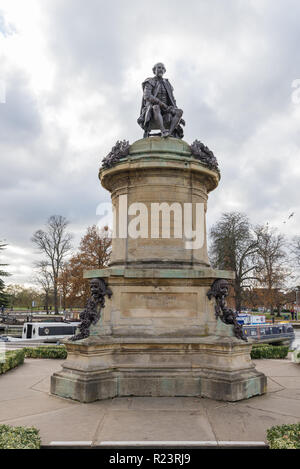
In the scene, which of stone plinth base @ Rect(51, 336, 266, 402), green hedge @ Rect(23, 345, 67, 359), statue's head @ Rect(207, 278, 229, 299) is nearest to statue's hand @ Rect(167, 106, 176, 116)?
statue's head @ Rect(207, 278, 229, 299)

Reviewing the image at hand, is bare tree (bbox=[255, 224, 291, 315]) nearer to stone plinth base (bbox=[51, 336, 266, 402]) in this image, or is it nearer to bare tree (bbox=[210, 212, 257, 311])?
bare tree (bbox=[210, 212, 257, 311])

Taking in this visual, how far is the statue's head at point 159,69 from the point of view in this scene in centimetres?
1070

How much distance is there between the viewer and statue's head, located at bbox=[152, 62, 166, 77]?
10.7m

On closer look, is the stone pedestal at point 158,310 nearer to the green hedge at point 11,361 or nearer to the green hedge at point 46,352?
the green hedge at point 11,361

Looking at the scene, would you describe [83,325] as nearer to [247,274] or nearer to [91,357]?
[91,357]

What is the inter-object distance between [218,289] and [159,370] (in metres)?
2.09

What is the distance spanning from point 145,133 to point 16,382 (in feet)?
23.8

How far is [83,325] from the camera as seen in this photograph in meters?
8.05

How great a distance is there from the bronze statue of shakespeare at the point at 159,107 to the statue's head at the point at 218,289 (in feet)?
14.0

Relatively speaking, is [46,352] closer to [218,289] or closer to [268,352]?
[268,352]

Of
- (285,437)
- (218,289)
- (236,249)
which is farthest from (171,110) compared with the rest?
(236,249)

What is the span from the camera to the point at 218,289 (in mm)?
8266

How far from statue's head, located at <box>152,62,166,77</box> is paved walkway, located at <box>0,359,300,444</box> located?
8351mm

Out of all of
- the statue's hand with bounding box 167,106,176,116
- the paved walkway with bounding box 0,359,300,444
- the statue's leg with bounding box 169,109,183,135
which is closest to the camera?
the paved walkway with bounding box 0,359,300,444
